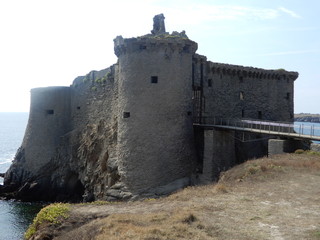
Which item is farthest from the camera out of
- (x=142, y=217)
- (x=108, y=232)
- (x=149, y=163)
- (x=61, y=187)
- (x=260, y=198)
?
(x=61, y=187)

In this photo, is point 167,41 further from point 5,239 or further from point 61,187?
point 61,187

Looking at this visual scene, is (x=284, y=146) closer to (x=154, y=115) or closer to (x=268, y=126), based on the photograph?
(x=268, y=126)

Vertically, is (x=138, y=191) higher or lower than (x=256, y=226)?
lower

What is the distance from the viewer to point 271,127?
25609mm

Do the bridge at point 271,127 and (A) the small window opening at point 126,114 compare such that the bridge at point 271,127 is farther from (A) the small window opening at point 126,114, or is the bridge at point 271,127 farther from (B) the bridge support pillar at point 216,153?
(A) the small window opening at point 126,114

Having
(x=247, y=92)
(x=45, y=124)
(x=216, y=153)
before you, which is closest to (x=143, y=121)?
(x=216, y=153)

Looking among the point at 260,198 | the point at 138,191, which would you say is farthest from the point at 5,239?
the point at 260,198

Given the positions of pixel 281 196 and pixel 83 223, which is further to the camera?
pixel 281 196

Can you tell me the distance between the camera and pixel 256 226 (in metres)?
10.1

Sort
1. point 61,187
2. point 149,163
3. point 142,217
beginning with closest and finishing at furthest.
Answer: point 142,217 < point 149,163 < point 61,187

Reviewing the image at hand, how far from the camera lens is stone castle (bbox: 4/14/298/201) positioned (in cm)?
2497

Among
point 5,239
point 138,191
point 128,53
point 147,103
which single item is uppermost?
point 128,53

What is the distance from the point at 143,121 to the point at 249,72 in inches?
524

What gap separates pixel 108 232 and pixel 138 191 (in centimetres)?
1523
